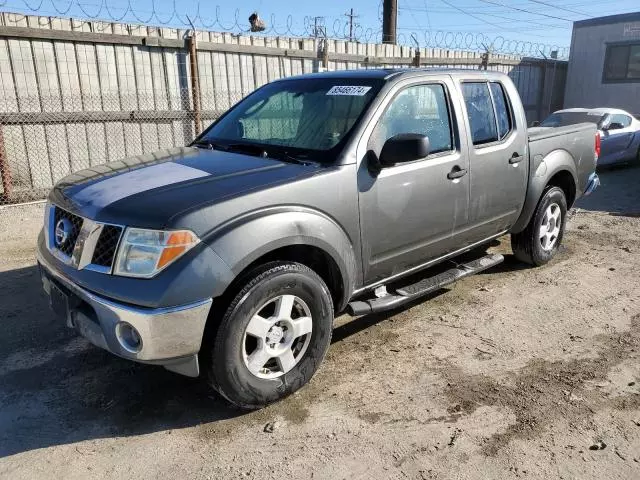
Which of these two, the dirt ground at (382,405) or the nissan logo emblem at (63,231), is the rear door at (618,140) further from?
the nissan logo emblem at (63,231)

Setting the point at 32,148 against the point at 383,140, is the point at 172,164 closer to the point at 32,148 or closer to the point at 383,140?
the point at 383,140

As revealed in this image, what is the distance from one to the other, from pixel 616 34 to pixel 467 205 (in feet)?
54.8

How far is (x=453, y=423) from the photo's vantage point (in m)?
3.01

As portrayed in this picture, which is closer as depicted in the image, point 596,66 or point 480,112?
point 480,112

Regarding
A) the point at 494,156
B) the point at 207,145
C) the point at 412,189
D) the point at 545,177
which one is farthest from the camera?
the point at 545,177

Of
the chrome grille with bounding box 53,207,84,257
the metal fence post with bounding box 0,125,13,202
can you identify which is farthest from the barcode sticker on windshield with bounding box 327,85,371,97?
the metal fence post with bounding box 0,125,13,202

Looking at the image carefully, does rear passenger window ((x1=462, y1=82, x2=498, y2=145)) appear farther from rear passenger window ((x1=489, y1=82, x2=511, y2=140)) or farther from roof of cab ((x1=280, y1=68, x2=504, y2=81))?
roof of cab ((x1=280, y1=68, x2=504, y2=81))

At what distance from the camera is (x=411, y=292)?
389 centimetres

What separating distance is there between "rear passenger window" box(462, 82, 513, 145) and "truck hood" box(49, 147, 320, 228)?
1.77 meters

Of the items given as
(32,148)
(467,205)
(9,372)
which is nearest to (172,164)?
(9,372)

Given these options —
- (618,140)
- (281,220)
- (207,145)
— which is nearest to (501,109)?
(207,145)

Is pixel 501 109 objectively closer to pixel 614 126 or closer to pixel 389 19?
pixel 614 126

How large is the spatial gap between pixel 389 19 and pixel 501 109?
50.3ft

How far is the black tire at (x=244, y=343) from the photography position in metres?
2.83
